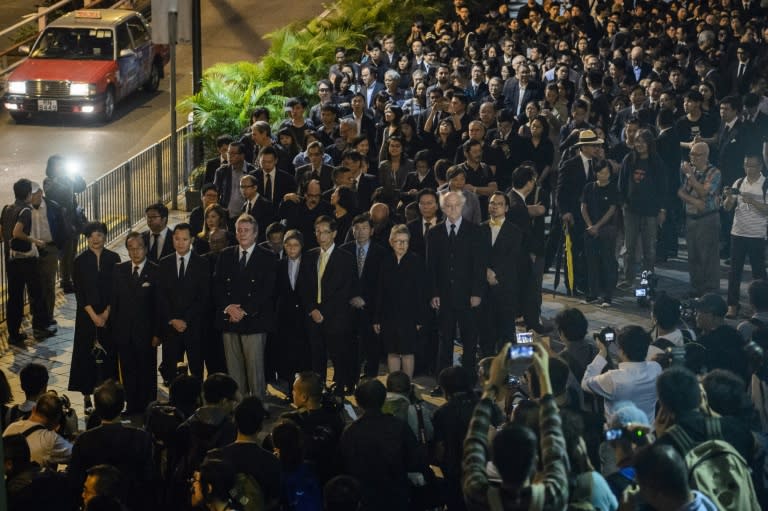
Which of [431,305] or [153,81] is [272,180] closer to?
[431,305]

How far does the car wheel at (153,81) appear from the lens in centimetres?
3006

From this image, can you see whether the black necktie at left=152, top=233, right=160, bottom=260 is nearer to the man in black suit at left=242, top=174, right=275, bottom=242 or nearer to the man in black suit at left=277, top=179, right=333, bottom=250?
the man in black suit at left=242, top=174, right=275, bottom=242

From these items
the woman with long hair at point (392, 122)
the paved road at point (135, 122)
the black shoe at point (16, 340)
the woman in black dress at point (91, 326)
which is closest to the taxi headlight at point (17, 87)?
the paved road at point (135, 122)

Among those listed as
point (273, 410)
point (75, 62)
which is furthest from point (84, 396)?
point (75, 62)

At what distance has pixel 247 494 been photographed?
7.93 m

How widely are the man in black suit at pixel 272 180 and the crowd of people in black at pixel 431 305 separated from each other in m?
0.04

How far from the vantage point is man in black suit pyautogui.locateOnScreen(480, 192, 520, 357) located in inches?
540

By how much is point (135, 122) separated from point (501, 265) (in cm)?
1551

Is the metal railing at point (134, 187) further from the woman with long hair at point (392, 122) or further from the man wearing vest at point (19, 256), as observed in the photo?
the woman with long hair at point (392, 122)

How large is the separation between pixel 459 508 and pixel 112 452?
2386mm

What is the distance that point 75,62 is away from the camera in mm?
26984

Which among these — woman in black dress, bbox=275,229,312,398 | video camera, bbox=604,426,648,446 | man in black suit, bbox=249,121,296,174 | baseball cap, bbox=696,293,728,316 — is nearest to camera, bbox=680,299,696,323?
baseball cap, bbox=696,293,728,316

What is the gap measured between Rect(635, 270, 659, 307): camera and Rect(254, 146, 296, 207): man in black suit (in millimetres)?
4311

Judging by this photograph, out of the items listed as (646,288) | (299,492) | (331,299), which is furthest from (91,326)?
(646,288)
